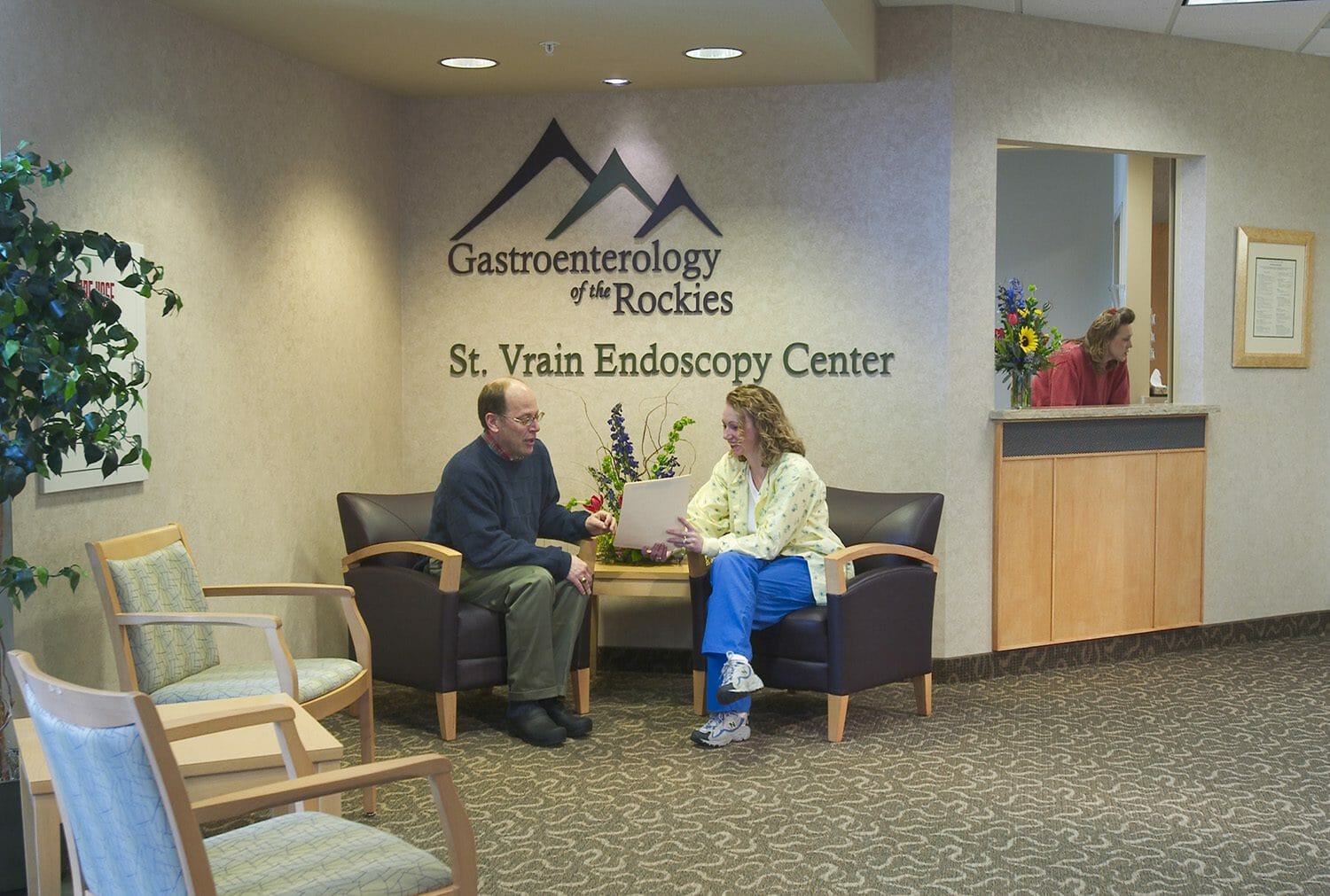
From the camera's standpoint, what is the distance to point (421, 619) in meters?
5.39

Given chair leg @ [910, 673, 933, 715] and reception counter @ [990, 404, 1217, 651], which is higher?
reception counter @ [990, 404, 1217, 651]

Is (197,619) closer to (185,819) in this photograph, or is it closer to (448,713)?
(448,713)

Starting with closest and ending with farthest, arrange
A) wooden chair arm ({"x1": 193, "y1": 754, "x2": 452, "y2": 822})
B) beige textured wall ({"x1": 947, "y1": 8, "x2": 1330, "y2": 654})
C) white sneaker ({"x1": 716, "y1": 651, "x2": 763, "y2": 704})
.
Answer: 1. wooden chair arm ({"x1": 193, "y1": 754, "x2": 452, "y2": 822})
2. white sneaker ({"x1": 716, "y1": 651, "x2": 763, "y2": 704})
3. beige textured wall ({"x1": 947, "y1": 8, "x2": 1330, "y2": 654})

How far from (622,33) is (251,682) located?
9.69ft

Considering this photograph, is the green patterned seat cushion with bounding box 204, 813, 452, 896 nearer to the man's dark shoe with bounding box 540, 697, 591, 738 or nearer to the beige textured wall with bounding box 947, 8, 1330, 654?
the man's dark shoe with bounding box 540, 697, 591, 738

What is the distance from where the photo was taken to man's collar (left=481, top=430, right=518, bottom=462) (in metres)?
5.60

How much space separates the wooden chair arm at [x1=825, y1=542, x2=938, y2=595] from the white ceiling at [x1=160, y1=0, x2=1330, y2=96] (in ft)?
6.91

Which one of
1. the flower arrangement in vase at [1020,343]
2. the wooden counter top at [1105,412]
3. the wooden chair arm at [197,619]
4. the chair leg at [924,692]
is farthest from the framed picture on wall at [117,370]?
the flower arrangement in vase at [1020,343]

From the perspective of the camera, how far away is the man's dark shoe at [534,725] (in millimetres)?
5293

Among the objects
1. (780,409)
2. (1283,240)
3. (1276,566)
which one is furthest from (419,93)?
(1276,566)

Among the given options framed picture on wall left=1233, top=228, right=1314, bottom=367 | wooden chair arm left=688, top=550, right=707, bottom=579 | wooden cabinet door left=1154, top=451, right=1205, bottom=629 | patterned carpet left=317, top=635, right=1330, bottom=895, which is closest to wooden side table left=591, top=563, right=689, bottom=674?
wooden chair arm left=688, top=550, right=707, bottom=579

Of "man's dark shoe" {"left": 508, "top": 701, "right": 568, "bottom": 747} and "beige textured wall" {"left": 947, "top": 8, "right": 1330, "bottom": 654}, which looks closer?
"man's dark shoe" {"left": 508, "top": 701, "right": 568, "bottom": 747}

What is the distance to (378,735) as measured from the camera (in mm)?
5434

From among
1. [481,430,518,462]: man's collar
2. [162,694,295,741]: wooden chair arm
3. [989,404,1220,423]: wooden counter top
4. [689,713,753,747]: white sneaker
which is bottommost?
[689,713,753,747]: white sneaker
